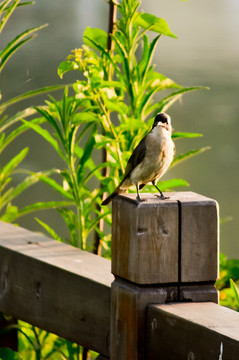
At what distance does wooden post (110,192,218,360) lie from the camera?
1574 millimetres

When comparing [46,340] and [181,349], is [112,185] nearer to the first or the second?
[46,340]

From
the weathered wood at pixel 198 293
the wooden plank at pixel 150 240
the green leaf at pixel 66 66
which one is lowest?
the weathered wood at pixel 198 293

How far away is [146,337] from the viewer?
162 cm

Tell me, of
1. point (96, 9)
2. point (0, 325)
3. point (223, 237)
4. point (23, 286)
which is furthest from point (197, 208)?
point (96, 9)

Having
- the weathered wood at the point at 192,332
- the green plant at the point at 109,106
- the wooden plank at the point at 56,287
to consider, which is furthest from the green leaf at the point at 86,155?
the weathered wood at the point at 192,332

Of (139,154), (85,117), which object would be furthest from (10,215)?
(139,154)

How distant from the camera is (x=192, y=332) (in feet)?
4.84

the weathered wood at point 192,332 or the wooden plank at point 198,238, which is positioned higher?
the wooden plank at point 198,238

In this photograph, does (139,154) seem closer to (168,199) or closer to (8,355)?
(168,199)

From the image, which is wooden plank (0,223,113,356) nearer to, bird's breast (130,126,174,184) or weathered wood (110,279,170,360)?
weathered wood (110,279,170,360)

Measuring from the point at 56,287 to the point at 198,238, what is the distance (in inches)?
20.4

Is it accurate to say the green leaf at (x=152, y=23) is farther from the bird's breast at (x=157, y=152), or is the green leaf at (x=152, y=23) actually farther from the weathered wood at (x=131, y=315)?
the weathered wood at (x=131, y=315)

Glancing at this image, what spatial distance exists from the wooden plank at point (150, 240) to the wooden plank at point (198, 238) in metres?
0.02

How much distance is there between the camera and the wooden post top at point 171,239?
1572mm
